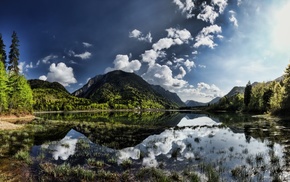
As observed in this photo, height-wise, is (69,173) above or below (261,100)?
below

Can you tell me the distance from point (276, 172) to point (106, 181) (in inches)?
532

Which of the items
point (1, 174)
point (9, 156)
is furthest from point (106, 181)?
point (9, 156)

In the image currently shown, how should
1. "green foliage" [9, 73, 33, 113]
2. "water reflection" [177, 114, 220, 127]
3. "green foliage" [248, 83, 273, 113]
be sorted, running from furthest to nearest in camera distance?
"green foliage" [248, 83, 273, 113] → "green foliage" [9, 73, 33, 113] → "water reflection" [177, 114, 220, 127]

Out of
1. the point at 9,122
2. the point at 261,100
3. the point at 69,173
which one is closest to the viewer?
the point at 69,173

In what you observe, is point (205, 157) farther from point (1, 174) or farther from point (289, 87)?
point (289, 87)

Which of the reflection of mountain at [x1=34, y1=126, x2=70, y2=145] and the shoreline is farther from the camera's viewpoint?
the shoreline

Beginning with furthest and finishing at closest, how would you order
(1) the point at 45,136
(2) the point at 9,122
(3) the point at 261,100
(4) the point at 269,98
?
(3) the point at 261,100 < (4) the point at 269,98 < (2) the point at 9,122 < (1) the point at 45,136

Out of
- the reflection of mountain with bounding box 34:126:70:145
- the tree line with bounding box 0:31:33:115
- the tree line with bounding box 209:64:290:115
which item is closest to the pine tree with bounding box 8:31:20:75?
the tree line with bounding box 0:31:33:115

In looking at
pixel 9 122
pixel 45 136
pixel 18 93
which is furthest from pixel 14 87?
pixel 45 136

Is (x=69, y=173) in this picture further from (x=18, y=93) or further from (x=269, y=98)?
(x=269, y=98)

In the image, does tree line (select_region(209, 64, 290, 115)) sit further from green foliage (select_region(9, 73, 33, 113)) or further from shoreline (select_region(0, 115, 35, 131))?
green foliage (select_region(9, 73, 33, 113))

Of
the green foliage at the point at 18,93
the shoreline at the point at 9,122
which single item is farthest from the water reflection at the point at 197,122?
the green foliage at the point at 18,93

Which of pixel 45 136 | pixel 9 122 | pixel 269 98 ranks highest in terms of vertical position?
pixel 269 98

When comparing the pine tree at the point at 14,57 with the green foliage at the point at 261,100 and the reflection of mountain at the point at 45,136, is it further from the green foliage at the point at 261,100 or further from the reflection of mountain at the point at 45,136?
the green foliage at the point at 261,100
